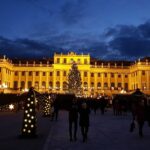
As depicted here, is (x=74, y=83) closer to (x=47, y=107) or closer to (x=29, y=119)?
(x=47, y=107)

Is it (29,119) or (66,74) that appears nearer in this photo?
(29,119)

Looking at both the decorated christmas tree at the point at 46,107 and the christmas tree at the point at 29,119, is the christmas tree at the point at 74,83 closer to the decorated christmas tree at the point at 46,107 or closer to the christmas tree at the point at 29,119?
the decorated christmas tree at the point at 46,107

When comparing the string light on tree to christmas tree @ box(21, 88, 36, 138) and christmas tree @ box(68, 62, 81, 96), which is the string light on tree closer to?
christmas tree @ box(21, 88, 36, 138)

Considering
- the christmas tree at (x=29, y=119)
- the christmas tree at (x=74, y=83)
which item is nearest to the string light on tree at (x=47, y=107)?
the christmas tree at (x=29, y=119)

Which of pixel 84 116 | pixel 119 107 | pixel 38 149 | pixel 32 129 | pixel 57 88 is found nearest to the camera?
pixel 38 149

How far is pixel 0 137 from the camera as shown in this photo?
1486 centimetres

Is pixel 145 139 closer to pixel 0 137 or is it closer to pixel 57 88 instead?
pixel 0 137

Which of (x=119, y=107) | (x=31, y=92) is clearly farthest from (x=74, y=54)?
(x=31, y=92)

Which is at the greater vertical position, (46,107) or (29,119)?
(46,107)

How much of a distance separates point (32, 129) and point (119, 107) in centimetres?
2010

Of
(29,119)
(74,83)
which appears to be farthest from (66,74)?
(29,119)

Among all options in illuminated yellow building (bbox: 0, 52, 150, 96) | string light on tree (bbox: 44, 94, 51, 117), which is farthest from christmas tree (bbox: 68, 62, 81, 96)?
illuminated yellow building (bbox: 0, 52, 150, 96)

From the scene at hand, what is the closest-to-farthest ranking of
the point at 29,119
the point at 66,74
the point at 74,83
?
the point at 29,119 → the point at 74,83 → the point at 66,74

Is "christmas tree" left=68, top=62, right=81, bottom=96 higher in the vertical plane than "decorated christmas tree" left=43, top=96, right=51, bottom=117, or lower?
higher
